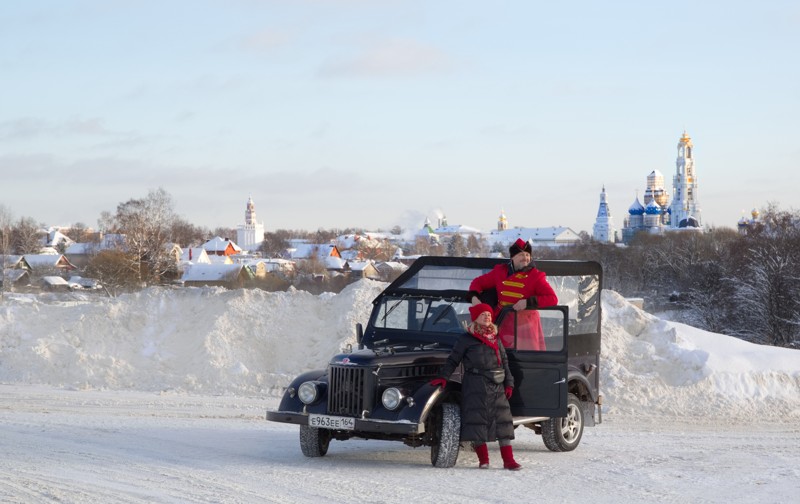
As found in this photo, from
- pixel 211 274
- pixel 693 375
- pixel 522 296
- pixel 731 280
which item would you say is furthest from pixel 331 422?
pixel 211 274

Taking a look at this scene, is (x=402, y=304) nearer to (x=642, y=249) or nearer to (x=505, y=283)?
(x=505, y=283)

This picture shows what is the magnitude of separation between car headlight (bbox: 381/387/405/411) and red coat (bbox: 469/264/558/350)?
1502 mm

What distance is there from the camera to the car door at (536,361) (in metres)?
11.9

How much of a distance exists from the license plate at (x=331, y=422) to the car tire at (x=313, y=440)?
1.50 feet

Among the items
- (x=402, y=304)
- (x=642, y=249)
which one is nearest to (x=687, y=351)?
(x=402, y=304)

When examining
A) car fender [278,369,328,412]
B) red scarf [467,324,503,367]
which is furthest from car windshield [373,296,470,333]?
car fender [278,369,328,412]

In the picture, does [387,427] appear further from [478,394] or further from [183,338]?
[183,338]

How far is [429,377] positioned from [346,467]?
4.49ft

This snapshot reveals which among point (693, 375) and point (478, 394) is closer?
point (478, 394)

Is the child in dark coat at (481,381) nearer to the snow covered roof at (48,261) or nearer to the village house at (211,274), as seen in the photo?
the village house at (211,274)

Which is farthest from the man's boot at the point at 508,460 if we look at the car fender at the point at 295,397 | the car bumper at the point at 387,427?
the car fender at the point at 295,397

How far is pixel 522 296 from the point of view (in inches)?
473

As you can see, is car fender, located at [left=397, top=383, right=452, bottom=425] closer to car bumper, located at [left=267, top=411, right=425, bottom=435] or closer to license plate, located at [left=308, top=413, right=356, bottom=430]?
car bumper, located at [left=267, top=411, right=425, bottom=435]

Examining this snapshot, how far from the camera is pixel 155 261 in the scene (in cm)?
7625
